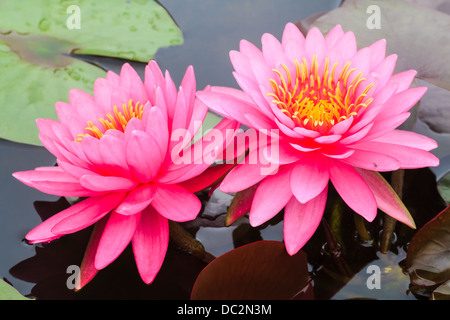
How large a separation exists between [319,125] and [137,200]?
0.53 m

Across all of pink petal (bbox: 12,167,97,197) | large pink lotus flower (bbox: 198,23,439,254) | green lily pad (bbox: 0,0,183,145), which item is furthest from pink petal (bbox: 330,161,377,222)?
green lily pad (bbox: 0,0,183,145)

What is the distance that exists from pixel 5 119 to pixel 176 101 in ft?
2.66

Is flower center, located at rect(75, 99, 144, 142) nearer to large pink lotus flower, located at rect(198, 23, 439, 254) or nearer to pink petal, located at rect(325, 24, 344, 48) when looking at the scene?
large pink lotus flower, located at rect(198, 23, 439, 254)

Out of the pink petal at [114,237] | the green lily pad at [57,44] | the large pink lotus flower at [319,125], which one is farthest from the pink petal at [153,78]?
the green lily pad at [57,44]

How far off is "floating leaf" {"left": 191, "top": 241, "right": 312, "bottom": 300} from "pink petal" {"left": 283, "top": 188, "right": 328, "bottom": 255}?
64 mm

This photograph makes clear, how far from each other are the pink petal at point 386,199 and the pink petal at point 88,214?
69 centimetres

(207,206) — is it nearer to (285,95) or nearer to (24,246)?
(285,95)

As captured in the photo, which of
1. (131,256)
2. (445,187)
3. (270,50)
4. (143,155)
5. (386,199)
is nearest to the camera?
(143,155)

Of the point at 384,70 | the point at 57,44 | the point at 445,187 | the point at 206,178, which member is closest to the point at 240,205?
the point at 206,178

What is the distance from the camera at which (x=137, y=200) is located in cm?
114

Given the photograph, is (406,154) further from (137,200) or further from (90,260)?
(90,260)

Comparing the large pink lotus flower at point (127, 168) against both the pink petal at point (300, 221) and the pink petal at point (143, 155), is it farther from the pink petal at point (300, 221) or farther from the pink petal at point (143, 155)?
the pink petal at point (300, 221)

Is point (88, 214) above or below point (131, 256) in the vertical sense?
above

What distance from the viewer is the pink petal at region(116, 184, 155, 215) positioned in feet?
3.57
